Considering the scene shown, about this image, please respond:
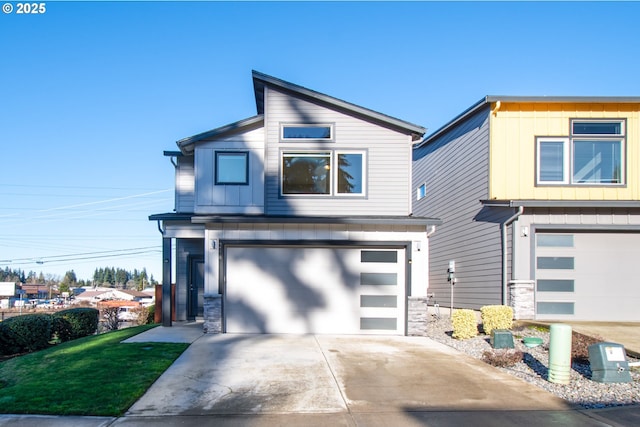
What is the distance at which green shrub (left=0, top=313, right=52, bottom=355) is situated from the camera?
12.5m

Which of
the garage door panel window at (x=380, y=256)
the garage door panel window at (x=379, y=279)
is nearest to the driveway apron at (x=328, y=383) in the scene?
the garage door panel window at (x=379, y=279)

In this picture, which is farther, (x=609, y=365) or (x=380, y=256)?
(x=380, y=256)

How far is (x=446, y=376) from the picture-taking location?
798 centimetres

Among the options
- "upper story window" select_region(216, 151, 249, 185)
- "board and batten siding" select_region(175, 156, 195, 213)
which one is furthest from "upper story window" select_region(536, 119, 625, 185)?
"board and batten siding" select_region(175, 156, 195, 213)

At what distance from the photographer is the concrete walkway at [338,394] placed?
19.3 feet

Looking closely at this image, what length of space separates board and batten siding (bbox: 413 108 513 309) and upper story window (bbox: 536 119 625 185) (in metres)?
1.58

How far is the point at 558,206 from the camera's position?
12.8 m

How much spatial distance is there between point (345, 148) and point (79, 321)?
30.4 feet

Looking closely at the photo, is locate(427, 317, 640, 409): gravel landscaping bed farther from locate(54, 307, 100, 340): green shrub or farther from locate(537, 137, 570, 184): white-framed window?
locate(54, 307, 100, 340): green shrub

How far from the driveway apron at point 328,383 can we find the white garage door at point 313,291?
161cm

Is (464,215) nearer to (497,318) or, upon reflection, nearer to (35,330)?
(497,318)

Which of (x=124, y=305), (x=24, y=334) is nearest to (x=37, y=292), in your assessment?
(x=124, y=305)

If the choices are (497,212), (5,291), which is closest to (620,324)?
(497,212)

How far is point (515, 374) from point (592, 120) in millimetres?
8568
